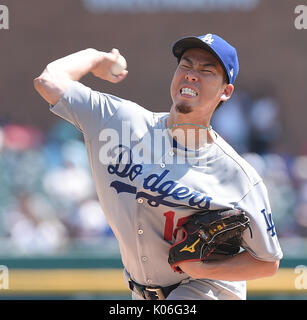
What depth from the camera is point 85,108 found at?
3154 mm

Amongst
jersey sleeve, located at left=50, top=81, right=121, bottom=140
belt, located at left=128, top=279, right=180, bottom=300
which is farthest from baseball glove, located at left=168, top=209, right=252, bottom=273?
jersey sleeve, located at left=50, top=81, right=121, bottom=140

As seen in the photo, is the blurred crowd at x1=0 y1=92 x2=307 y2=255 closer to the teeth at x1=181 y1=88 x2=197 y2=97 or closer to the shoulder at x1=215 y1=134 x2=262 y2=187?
the shoulder at x1=215 y1=134 x2=262 y2=187

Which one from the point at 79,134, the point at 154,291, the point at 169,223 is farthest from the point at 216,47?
the point at 79,134

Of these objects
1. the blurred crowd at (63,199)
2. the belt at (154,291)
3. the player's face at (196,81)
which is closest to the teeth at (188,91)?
the player's face at (196,81)

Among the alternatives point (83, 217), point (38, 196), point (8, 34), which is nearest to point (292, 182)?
point (83, 217)

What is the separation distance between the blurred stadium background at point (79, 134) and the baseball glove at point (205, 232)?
319cm

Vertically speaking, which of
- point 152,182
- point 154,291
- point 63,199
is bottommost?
point 154,291

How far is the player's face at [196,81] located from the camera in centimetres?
316

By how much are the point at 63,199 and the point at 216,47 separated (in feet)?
14.0

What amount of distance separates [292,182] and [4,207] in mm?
3206

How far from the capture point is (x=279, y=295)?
6.22 metres

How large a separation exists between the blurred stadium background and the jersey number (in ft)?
10.2

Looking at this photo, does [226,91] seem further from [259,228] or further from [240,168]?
[259,228]

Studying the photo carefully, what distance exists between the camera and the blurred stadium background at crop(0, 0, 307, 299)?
20.6 ft
